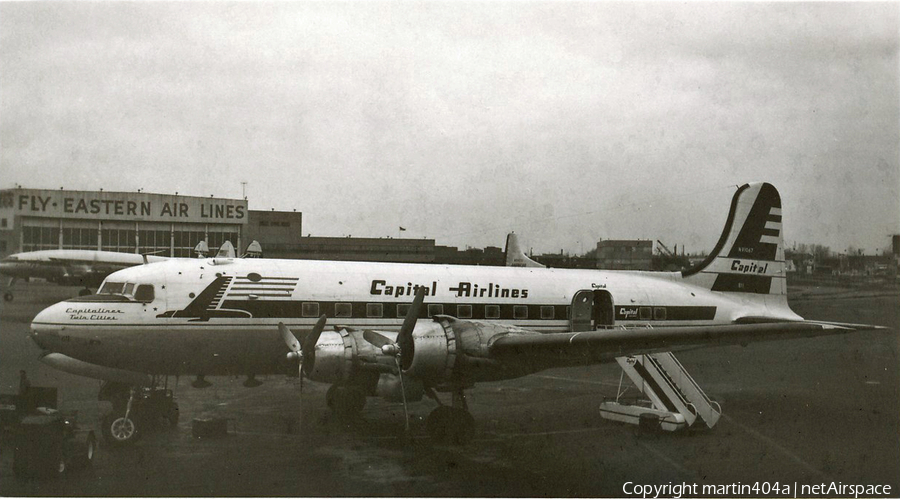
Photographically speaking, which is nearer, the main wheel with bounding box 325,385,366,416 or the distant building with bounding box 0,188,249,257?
the distant building with bounding box 0,188,249,257

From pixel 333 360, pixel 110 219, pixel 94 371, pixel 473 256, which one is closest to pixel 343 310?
pixel 333 360

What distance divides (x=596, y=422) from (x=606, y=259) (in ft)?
72.0

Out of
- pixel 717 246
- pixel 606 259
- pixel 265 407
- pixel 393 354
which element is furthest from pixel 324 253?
pixel 393 354

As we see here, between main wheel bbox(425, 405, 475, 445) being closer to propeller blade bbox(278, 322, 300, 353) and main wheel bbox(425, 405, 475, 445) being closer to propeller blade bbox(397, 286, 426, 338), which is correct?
propeller blade bbox(397, 286, 426, 338)

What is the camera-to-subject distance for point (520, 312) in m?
15.2

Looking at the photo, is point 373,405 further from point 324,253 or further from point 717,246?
point 324,253

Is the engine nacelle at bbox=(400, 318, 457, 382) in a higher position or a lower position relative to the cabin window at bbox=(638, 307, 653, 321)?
lower

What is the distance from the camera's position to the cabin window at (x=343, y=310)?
45.2 ft

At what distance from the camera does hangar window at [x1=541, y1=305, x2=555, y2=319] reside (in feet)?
50.5

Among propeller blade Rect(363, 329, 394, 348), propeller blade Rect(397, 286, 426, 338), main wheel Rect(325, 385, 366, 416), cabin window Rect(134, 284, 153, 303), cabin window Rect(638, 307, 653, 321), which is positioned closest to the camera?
propeller blade Rect(397, 286, 426, 338)

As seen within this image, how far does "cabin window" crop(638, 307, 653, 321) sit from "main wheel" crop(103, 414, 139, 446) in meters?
11.2

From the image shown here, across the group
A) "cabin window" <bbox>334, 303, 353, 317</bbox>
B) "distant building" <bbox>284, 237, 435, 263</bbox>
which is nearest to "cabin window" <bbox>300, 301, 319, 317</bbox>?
"cabin window" <bbox>334, 303, 353, 317</bbox>

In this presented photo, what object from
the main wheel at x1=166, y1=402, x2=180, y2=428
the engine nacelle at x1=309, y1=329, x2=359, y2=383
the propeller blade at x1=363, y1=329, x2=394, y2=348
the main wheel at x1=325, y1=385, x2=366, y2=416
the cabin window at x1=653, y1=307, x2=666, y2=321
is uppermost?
the cabin window at x1=653, y1=307, x2=666, y2=321

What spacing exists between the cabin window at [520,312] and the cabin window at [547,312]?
45 cm
